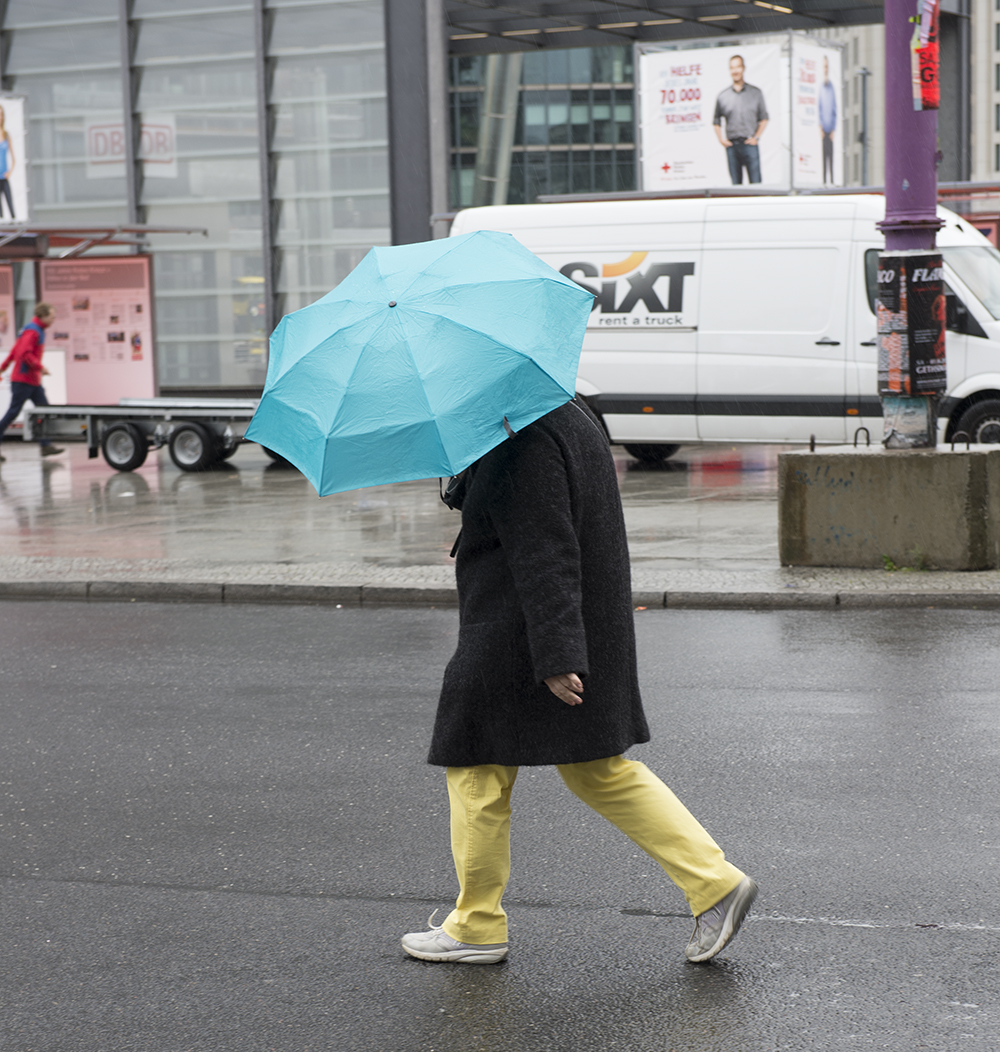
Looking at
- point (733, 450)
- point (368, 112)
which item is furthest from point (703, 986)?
Answer: point (368, 112)

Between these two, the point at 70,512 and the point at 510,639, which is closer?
the point at 510,639

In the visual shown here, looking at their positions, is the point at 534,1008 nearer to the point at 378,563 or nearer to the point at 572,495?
the point at 572,495

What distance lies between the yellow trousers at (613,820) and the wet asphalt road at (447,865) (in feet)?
0.66

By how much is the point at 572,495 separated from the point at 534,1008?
120 cm

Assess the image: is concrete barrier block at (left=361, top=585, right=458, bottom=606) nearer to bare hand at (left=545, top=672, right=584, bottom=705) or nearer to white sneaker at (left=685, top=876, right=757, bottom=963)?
white sneaker at (left=685, top=876, right=757, bottom=963)

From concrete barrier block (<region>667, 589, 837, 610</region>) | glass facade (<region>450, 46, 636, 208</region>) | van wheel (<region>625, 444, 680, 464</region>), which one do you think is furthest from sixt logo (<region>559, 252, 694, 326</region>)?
glass facade (<region>450, 46, 636, 208</region>)

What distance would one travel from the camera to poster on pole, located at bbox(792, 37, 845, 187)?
20.0 meters

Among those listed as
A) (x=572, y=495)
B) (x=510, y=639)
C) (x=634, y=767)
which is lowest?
(x=634, y=767)

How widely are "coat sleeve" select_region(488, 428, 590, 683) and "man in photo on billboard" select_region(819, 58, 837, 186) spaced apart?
60.2 ft

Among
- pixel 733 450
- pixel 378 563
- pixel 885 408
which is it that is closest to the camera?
pixel 885 408

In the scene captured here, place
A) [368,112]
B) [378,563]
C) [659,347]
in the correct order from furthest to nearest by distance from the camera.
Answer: [368,112] → [659,347] → [378,563]

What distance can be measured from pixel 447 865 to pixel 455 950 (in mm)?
695

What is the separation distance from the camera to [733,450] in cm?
1894

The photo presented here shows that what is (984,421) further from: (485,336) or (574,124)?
(574,124)
